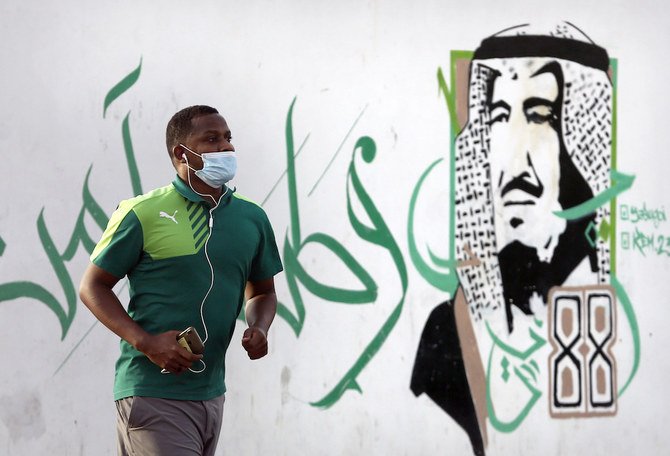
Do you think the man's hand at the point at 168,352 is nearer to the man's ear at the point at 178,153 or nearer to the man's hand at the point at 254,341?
the man's hand at the point at 254,341

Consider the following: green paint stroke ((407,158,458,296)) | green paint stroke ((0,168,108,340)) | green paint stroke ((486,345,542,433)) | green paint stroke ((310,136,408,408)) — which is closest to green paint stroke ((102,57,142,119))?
green paint stroke ((0,168,108,340))

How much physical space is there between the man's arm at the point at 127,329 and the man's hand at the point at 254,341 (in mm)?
221

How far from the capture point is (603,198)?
597 cm

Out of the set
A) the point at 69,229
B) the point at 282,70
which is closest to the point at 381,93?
the point at 282,70

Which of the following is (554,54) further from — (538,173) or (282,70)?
(282,70)

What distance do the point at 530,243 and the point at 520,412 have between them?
2.97 ft

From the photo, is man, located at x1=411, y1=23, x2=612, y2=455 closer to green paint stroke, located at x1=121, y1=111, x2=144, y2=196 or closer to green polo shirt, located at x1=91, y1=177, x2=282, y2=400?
green paint stroke, located at x1=121, y1=111, x2=144, y2=196

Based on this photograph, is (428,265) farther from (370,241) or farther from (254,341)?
(254,341)

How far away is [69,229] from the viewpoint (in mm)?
5250

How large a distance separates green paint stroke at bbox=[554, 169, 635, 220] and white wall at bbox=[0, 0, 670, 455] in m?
0.06

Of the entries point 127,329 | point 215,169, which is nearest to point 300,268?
point 215,169

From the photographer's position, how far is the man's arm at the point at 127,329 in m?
3.34

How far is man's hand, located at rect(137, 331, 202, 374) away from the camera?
10.9 ft

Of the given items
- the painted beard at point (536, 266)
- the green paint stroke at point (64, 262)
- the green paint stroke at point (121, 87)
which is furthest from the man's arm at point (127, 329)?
the painted beard at point (536, 266)
